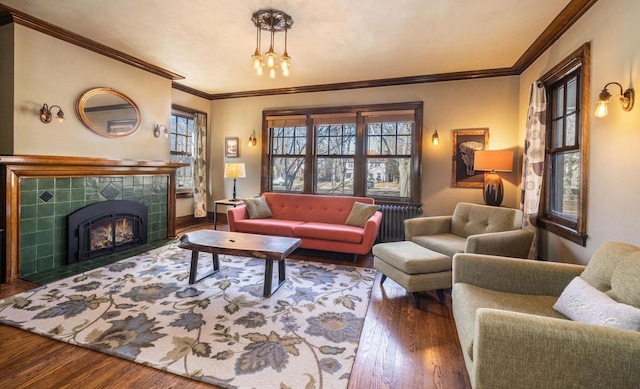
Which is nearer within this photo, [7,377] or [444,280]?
[7,377]

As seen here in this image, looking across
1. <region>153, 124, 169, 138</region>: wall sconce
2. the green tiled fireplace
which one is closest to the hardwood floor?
the green tiled fireplace

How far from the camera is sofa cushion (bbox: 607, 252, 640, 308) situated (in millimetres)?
1355

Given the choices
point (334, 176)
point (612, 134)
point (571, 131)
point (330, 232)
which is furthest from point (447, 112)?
point (330, 232)

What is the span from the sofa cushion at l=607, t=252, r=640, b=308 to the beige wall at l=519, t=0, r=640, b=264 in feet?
2.59

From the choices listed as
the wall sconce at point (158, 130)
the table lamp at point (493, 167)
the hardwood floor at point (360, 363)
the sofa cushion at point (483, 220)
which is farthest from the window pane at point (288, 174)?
the hardwood floor at point (360, 363)

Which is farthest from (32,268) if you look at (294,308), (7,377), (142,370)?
(294,308)

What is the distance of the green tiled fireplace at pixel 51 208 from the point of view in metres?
3.17

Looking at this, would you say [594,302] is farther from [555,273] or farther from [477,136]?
[477,136]

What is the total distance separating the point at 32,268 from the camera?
3238 mm

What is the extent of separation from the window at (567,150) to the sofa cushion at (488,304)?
1.28 metres

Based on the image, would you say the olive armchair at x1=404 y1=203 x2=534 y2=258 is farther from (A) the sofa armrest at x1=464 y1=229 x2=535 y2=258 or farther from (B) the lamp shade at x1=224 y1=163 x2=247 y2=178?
(B) the lamp shade at x1=224 y1=163 x2=247 y2=178

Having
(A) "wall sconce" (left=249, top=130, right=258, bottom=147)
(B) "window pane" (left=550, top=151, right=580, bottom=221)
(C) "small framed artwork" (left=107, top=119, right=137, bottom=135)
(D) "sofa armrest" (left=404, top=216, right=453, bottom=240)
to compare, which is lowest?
(D) "sofa armrest" (left=404, top=216, right=453, bottom=240)

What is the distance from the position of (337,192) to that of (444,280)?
113 inches

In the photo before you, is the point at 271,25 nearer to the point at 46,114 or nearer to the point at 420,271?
the point at 46,114
